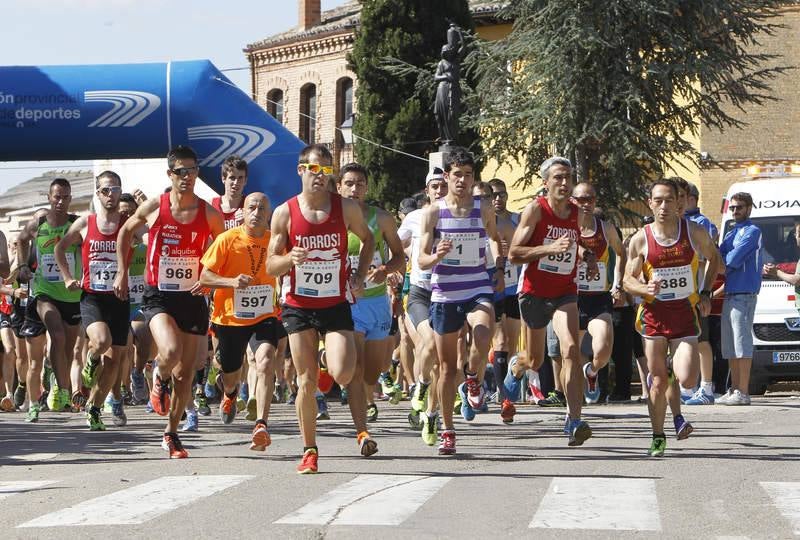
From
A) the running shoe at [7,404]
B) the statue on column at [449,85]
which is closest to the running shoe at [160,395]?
the running shoe at [7,404]

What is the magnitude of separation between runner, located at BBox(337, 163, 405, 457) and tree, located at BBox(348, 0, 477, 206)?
29.2 metres

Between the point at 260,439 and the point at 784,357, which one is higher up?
the point at 784,357

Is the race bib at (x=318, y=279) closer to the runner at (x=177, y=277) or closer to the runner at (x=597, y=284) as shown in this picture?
the runner at (x=177, y=277)

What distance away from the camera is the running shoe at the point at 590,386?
15904 mm

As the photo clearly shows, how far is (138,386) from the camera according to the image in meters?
17.2

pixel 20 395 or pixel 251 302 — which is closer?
pixel 251 302

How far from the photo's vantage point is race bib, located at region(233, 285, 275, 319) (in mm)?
13008

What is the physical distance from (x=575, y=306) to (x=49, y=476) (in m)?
4.05

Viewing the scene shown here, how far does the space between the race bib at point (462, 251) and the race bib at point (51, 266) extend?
215 inches

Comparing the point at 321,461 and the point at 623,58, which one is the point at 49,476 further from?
the point at 623,58

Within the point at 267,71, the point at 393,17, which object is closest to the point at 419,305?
the point at 393,17

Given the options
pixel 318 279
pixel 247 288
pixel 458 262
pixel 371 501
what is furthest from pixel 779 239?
pixel 371 501

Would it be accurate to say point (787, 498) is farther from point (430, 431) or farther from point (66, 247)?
point (66, 247)

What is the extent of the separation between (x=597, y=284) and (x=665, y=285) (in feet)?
9.83
